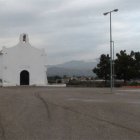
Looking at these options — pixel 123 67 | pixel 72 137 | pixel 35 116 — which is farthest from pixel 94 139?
pixel 123 67

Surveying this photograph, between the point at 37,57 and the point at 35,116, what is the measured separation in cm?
6292

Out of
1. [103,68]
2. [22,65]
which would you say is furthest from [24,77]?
[103,68]

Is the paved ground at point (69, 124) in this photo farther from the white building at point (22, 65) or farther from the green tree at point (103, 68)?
the green tree at point (103, 68)

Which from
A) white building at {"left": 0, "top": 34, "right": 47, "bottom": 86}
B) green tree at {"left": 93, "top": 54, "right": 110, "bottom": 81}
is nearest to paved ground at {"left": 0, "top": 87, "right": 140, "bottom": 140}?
white building at {"left": 0, "top": 34, "right": 47, "bottom": 86}

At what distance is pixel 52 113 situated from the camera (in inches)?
792

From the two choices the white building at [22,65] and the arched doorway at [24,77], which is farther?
the arched doorway at [24,77]

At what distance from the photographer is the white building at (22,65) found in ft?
257

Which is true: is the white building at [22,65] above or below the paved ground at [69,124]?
above

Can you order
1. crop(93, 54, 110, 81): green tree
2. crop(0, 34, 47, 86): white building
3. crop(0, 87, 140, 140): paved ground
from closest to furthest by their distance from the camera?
crop(0, 87, 140, 140): paved ground < crop(0, 34, 47, 86): white building < crop(93, 54, 110, 81): green tree

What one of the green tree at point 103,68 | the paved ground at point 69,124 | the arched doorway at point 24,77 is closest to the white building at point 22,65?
the arched doorway at point 24,77

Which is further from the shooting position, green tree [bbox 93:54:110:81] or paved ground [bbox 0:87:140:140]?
green tree [bbox 93:54:110:81]

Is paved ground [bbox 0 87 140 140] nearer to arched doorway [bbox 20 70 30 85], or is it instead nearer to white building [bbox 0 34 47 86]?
white building [bbox 0 34 47 86]

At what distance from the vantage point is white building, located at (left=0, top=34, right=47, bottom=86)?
7844 cm

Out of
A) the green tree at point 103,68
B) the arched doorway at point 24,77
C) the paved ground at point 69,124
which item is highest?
the green tree at point 103,68
